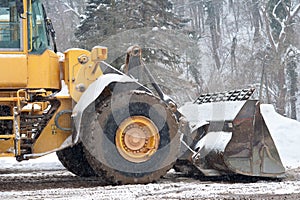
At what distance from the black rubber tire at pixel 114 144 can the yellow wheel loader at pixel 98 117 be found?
0.04 feet

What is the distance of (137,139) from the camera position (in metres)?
7.86

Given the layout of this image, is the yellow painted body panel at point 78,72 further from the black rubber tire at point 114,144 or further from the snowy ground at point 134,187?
the snowy ground at point 134,187

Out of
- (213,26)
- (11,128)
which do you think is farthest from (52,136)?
(213,26)

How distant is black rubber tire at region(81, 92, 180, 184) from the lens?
25.0 ft

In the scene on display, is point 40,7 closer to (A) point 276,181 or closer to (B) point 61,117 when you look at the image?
(B) point 61,117

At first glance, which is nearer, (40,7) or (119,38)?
(40,7)

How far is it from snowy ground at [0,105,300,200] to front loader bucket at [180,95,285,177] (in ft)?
0.67

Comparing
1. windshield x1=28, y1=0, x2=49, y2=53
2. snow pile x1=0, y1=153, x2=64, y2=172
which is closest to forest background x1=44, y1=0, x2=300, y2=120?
snow pile x1=0, y1=153, x2=64, y2=172

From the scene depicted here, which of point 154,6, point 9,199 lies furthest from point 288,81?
point 9,199

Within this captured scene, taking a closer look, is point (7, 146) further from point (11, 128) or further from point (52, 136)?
point (52, 136)

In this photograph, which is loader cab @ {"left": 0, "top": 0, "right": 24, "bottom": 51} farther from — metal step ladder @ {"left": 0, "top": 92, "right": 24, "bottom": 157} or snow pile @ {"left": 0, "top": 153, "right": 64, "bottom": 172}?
snow pile @ {"left": 0, "top": 153, "right": 64, "bottom": 172}

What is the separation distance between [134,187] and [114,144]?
76 cm

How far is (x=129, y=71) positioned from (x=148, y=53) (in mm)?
10929

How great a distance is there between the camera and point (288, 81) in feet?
107
